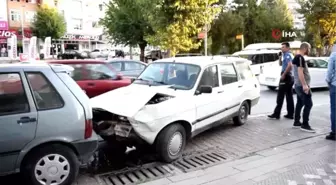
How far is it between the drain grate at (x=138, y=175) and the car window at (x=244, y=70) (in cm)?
329

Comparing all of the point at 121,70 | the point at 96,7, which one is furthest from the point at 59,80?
the point at 96,7

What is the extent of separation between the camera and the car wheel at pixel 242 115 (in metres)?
7.44

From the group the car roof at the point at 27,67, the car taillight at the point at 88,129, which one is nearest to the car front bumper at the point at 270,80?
the car taillight at the point at 88,129

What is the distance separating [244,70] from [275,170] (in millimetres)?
3289

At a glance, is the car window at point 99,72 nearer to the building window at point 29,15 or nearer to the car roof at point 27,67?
the car roof at point 27,67

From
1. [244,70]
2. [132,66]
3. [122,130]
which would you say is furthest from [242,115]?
[132,66]

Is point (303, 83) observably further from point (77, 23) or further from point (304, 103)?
point (77, 23)

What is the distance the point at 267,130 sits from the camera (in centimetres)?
710

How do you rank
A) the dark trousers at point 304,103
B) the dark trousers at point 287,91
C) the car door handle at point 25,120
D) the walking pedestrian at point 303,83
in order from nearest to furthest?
the car door handle at point 25,120 < the walking pedestrian at point 303,83 < the dark trousers at point 304,103 < the dark trousers at point 287,91

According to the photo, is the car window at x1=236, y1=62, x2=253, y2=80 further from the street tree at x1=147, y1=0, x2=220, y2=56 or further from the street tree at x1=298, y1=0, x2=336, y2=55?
the street tree at x1=298, y1=0, x2=336, y2=55

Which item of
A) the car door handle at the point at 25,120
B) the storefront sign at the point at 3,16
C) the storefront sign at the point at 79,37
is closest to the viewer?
the car door handle at the point at 25,120

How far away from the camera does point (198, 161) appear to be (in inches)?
209

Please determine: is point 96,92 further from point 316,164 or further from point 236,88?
point 316,164

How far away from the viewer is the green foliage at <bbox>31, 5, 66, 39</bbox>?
42350 mm
